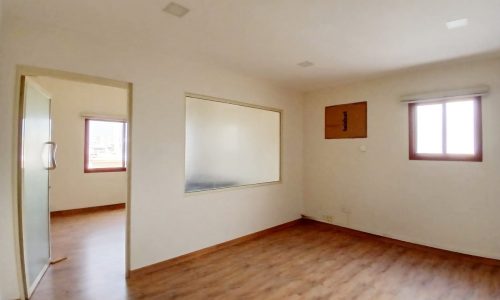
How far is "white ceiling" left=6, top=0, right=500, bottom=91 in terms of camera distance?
208 cm

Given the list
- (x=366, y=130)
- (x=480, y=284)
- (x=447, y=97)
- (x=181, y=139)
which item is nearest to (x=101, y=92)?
(x=181, y=139)

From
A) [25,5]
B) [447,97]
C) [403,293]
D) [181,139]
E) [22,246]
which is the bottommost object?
[403,293]

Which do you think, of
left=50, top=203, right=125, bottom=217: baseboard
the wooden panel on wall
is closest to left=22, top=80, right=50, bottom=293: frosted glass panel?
left=50, top=203, right=125, bottom=217: baseboard

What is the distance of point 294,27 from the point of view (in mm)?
2459

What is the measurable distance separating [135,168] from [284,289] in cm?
204

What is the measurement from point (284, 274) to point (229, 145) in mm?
1916

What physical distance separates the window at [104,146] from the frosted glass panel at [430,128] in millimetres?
6145

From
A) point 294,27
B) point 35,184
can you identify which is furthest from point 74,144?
point 294,27

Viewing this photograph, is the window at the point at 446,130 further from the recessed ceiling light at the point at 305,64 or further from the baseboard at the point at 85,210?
the baseboard at the point at 85,210

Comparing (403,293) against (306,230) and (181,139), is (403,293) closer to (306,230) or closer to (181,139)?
(306,230)

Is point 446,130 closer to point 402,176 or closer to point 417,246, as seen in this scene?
point 402,176

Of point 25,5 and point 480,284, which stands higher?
point 25,5

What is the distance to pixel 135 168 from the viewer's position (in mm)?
2848

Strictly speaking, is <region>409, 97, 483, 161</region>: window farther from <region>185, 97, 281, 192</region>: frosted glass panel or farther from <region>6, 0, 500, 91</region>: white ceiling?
<region>185, 97, 281, 192</region>: frosted glass panel
